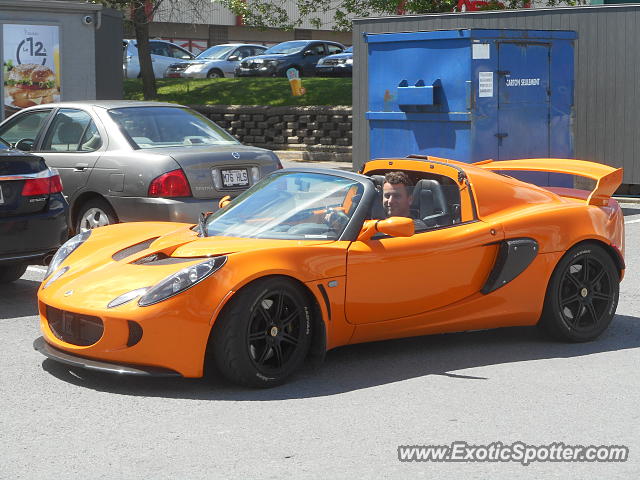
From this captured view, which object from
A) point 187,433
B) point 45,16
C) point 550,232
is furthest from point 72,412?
point 45,16

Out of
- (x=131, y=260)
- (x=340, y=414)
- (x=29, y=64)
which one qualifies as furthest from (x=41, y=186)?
(x=29, y=64)

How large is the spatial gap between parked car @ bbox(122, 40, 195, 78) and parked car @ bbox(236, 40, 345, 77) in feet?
11.2

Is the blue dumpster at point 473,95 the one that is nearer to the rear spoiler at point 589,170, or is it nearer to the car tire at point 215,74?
the rear spoiler at point 589,170

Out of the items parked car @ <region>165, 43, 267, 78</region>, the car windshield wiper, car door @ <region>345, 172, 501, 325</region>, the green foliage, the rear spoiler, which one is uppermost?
parked car @ <region>165, 43, 267, 78</region>

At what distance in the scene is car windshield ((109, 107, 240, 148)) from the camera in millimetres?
10383

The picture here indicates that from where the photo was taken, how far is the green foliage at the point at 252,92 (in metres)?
23.4

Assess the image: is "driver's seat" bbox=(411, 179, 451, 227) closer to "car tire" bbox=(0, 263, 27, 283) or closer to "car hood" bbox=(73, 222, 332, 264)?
"car hood" bbox=(73, 222, 332, 264)

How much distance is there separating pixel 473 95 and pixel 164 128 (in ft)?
12.5

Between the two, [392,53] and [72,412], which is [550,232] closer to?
[72,412]

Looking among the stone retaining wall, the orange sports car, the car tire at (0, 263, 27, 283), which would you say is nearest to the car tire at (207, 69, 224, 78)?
the stone retaining wall

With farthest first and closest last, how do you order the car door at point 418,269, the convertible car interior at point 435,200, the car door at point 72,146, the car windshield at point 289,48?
the car windshield at point 289,48 < the car door at point 72,146 < the convertible car interior at point 435,200 < the car door at point 418,269

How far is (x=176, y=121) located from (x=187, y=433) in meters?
6.02

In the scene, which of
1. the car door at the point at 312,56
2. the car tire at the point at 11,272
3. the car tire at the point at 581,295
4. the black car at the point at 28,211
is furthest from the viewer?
the car door at the point at 312,56

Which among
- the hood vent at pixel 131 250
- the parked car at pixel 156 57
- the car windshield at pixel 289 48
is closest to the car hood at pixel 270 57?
the car windshield at pixel 289 48
